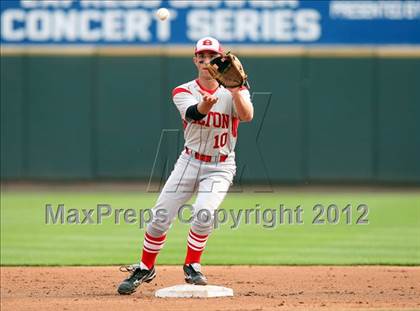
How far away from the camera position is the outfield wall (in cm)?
1989

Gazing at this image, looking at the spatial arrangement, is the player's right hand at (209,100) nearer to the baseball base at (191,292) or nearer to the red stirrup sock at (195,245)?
the red stirrup sock at (195,245)

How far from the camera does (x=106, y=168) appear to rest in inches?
783

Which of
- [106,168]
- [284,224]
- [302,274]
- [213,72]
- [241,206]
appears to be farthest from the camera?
[106,168]

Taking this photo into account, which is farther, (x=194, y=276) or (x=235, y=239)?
(x=235, y=239)

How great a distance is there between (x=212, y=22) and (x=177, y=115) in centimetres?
243

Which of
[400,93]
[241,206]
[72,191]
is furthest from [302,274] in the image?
[400,93]

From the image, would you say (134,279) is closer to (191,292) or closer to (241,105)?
(191,292)

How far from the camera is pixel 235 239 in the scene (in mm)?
12125

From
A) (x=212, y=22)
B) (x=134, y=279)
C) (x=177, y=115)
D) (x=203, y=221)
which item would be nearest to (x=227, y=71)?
(x=203, y=221)

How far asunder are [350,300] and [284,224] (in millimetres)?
7438

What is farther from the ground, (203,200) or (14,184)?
(203,200)

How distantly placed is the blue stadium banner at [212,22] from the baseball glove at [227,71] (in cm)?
1159

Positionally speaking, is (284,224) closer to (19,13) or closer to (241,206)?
(241,206)

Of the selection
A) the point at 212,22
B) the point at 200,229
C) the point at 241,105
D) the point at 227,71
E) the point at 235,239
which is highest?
the point at 227,71
